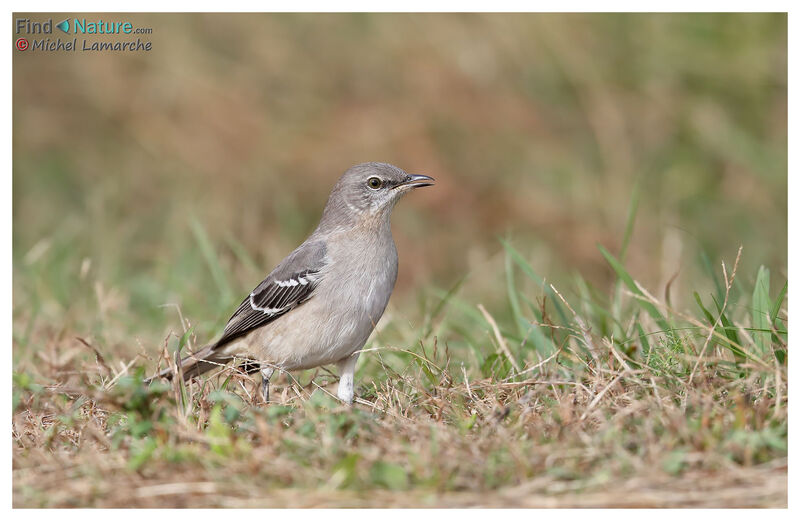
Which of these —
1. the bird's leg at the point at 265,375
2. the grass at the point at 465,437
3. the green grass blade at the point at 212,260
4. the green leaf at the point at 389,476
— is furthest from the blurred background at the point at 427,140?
the green leaf at the point at 389,476

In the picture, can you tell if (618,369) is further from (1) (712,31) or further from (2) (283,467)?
(1) (712,31)

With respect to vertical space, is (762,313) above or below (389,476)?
above

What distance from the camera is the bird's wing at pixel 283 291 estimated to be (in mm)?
5863

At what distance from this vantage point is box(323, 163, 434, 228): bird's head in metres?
6.14

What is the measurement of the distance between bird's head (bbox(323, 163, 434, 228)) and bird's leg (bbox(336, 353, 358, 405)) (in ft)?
3.19

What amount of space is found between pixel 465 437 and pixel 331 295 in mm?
1808

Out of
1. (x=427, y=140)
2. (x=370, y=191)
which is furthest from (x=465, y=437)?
(x=427, y=140)

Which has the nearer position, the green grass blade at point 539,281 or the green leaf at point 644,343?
the green leaf at point 644,343

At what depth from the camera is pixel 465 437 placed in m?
4.16

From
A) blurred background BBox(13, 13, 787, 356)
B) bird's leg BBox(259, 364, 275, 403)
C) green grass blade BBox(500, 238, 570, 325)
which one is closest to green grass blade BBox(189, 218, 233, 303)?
blurred background BBox(13, 13, 787, 356)

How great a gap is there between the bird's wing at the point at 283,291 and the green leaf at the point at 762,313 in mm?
2652

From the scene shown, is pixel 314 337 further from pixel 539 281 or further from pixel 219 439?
pixel 219 439

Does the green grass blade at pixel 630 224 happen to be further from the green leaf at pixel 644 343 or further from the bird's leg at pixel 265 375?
the bird's leg at pixel 265 375

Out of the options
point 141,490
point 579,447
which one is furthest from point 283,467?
point 579,447
